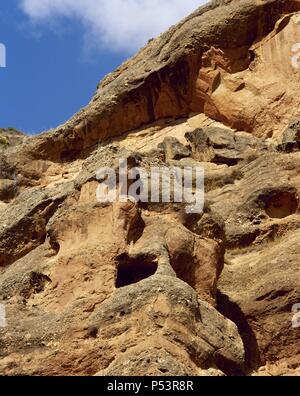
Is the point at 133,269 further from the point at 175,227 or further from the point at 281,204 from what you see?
the point at 281,204

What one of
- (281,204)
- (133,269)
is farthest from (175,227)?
(281,204)

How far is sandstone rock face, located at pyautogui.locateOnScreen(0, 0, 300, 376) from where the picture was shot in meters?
13.7

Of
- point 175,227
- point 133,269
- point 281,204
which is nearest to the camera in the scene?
point 133,269

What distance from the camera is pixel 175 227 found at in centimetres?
1627

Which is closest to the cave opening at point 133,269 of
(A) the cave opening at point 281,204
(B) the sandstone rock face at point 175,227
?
(B) the sandstone rock face at point 175,227

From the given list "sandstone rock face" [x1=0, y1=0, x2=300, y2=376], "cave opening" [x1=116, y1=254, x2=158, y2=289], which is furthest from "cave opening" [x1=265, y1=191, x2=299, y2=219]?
"cave opening" [x1=116, y1=254, x2=158, y2=289]

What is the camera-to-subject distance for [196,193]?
17844mm

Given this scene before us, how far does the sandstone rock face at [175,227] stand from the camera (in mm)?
13727

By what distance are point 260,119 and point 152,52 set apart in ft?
17.8

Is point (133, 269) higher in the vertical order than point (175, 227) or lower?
lower

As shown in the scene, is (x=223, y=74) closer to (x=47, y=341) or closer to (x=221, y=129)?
(x=221, y=129)

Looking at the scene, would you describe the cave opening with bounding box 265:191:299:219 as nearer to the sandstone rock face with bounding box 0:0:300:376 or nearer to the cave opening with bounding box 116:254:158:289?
the sandstone rock face with bounding box 0:0:300:376
